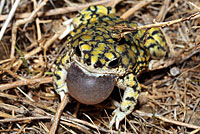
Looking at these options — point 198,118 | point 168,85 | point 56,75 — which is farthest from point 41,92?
point 198,118

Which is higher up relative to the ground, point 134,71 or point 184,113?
point 134,71

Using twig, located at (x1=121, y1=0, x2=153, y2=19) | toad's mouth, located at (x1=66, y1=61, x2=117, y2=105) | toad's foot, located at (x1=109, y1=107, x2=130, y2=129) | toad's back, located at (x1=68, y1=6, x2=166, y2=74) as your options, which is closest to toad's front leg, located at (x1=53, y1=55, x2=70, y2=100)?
toad's back, located at (x1=68, y1=6, x2=166, y2=74)

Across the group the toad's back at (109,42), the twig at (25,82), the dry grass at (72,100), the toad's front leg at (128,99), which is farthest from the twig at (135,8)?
the twig at (25,82)

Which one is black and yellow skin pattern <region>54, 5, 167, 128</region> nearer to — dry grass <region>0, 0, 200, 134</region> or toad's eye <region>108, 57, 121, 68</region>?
toad's eye <region>108, 57, 121, 68</region>

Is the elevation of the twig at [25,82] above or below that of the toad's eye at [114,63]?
below

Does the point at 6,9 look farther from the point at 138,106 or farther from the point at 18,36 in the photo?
the point at 138,106

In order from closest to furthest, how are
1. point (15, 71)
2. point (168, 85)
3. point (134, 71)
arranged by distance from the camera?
point (134, 71) < point (15, 71) < point (168, 85)

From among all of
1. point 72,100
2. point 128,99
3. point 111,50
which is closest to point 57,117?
point 72,100

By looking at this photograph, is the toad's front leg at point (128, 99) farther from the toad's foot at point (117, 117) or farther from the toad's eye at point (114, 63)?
the toad's eye at point (114, 63)
